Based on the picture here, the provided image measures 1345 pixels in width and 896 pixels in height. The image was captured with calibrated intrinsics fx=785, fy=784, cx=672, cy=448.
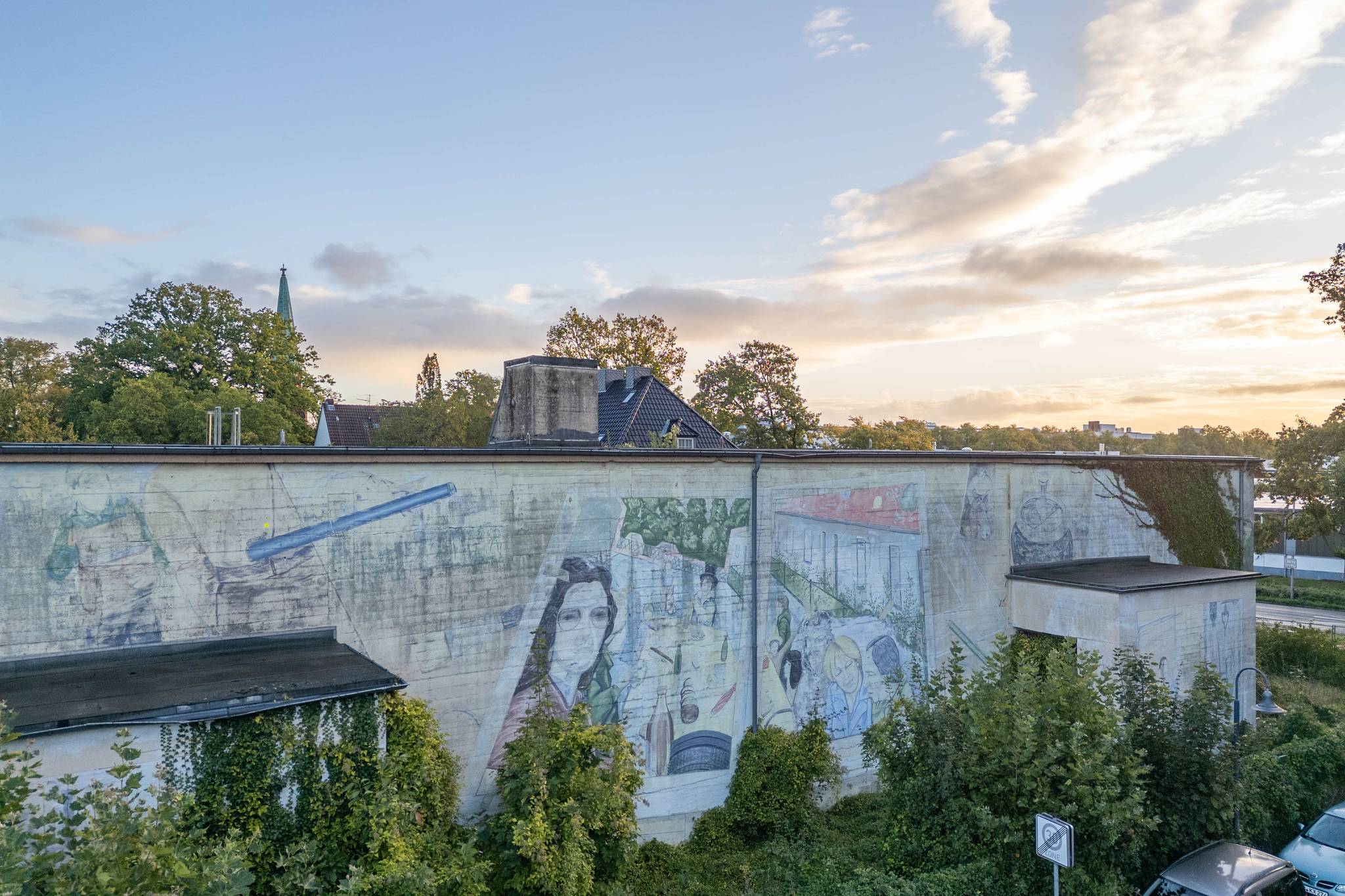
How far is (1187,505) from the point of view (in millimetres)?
18844

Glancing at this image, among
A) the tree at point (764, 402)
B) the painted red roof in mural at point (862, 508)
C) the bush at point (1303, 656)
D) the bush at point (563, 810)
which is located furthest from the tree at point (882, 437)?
the bush at point (563, 810)

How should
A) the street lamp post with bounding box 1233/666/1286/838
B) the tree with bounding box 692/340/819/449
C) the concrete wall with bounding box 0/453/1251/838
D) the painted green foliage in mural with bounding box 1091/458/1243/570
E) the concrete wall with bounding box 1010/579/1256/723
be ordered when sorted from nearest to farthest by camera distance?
the concrete wall with bounding box 0/453/1251/838 → the street lamp post with bounding box 1233/666/1286/838 → the concrete wall with bounding box 1010/579/1256/723 → the painted green foliage in mural with bounding box 1091/458/1243/570 → the tree with bounding box 692/340/819/449

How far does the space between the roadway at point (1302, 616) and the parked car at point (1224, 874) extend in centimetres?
2443

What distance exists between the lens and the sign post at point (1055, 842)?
7.68 meters

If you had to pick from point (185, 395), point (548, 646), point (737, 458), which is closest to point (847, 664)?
point (737, 458)

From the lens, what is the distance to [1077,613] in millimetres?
14258

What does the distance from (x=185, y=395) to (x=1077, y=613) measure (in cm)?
3337

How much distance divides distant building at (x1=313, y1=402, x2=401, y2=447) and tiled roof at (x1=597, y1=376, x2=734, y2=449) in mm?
18866

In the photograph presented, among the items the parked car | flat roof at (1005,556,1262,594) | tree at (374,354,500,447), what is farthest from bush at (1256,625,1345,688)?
tree at (374,354,500,447)

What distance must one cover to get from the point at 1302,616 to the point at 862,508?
101 feet

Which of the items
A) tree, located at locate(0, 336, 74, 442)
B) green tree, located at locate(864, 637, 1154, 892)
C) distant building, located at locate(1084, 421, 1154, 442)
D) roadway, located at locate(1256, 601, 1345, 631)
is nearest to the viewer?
green tree, located at locate(864, 637, 1154, 892)

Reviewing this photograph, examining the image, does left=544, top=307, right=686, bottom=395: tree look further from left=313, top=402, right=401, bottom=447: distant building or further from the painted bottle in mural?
the painted bottle in mural

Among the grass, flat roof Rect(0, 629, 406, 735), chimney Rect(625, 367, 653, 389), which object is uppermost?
chimney Rect(625, 367, 653, 389)

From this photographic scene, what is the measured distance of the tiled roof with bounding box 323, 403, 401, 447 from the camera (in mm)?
44938
